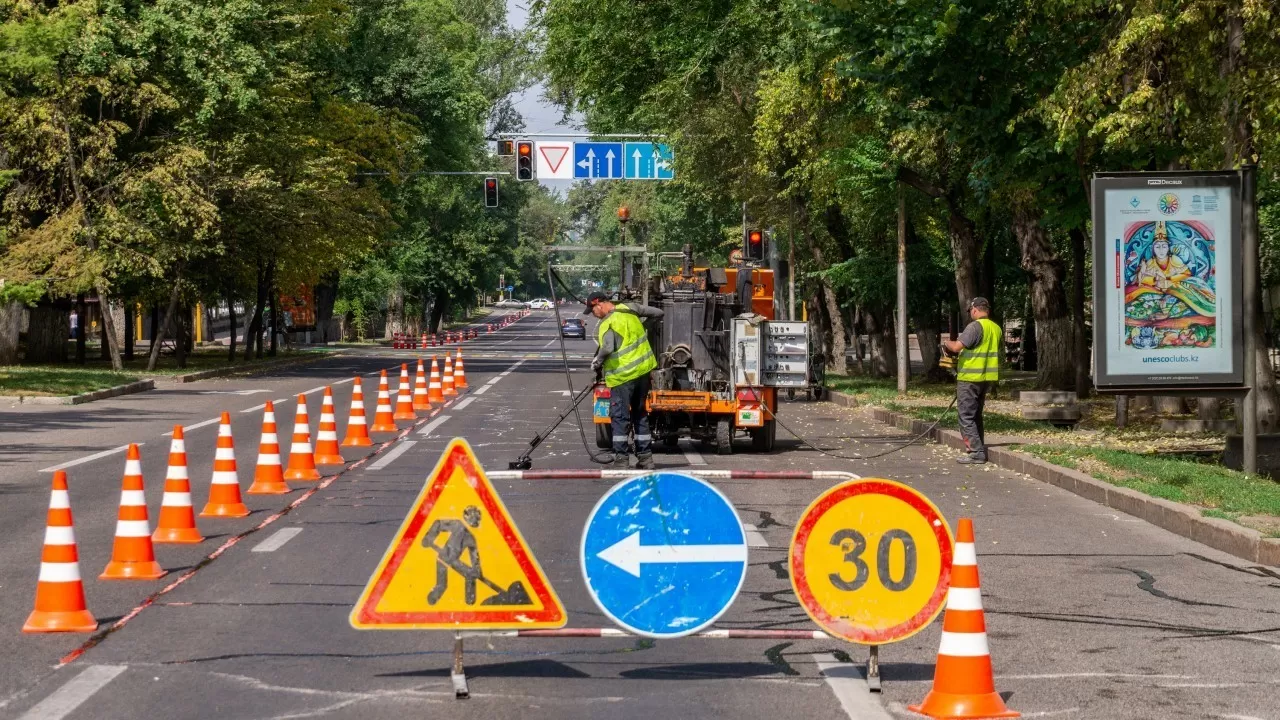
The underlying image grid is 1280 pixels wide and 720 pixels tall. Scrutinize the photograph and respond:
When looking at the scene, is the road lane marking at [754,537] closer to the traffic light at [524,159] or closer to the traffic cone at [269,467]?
the traffic cone at [269,467]

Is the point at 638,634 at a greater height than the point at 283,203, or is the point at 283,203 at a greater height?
the point at 283,203

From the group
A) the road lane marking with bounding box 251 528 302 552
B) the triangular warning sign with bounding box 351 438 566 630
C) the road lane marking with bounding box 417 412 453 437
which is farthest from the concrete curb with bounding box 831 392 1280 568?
the road lane marking with bounding box 417 412 453 437

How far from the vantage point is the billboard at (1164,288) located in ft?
56.0

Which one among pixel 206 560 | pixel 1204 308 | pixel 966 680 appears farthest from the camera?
pixel 1204 308

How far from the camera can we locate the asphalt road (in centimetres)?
728

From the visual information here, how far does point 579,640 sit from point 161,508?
4765 millimetres

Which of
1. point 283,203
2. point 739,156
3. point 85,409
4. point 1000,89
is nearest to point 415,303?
point 283,203

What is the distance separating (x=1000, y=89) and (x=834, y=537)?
583 inches

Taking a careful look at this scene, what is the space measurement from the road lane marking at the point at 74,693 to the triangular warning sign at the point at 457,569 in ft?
3.88

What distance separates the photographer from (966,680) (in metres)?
6.96

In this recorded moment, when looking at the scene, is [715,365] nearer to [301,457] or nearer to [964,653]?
[301,457]

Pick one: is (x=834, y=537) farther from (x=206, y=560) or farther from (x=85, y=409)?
(x=85, y=409)

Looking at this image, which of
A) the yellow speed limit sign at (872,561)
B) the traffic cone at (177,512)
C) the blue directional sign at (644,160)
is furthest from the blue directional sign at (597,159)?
the yellow speed limit sign at (872,561)

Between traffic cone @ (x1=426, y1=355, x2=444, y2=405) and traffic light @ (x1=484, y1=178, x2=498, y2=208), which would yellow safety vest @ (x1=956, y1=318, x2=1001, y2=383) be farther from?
traffic light @ (x1=484, y1=178, x2=498, y2=208)
